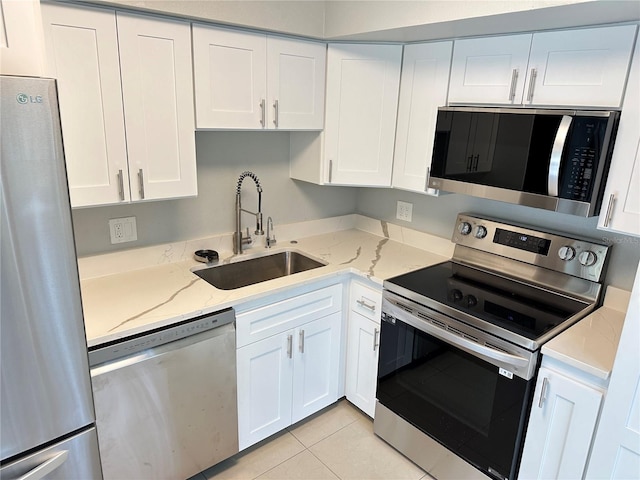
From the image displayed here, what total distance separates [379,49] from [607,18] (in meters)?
1.00

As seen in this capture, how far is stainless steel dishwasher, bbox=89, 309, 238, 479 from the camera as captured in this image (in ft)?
5.28

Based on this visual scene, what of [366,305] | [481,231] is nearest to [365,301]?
[366,305]

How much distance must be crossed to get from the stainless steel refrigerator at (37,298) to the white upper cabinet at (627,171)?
1807mm

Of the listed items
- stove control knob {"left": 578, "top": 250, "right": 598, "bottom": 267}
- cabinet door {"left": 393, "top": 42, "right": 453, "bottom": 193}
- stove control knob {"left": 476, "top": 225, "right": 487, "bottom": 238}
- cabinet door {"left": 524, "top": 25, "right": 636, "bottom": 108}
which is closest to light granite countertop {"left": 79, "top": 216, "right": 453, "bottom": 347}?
stove control knob {"left": 476, "top": 225, "right": 487, "bottom": 238}

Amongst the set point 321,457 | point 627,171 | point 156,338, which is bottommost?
point 321,457

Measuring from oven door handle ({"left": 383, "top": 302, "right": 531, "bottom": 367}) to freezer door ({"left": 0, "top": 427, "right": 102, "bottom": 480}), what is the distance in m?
1.30

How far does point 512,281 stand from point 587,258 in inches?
13.9

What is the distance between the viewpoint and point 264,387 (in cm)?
212

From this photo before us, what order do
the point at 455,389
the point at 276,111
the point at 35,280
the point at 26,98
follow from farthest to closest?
the point at 276,111, the point at 455,389, the point at 35,280, the point at 26,98

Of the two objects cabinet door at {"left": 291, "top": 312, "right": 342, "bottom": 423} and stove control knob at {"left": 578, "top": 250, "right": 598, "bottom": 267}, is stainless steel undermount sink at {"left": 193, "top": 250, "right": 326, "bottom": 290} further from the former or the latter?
stove control knob at {"left": 578, "top": 250, "right": 598, "bottom": 267}

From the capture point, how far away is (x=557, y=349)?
157 cm

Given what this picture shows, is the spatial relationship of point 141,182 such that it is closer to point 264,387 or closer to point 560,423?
point 264,387

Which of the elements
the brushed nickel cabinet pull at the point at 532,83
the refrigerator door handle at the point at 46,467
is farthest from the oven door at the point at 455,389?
the refrigerator door handle at the point at 46,467

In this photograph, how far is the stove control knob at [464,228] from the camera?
2340 millimetres
